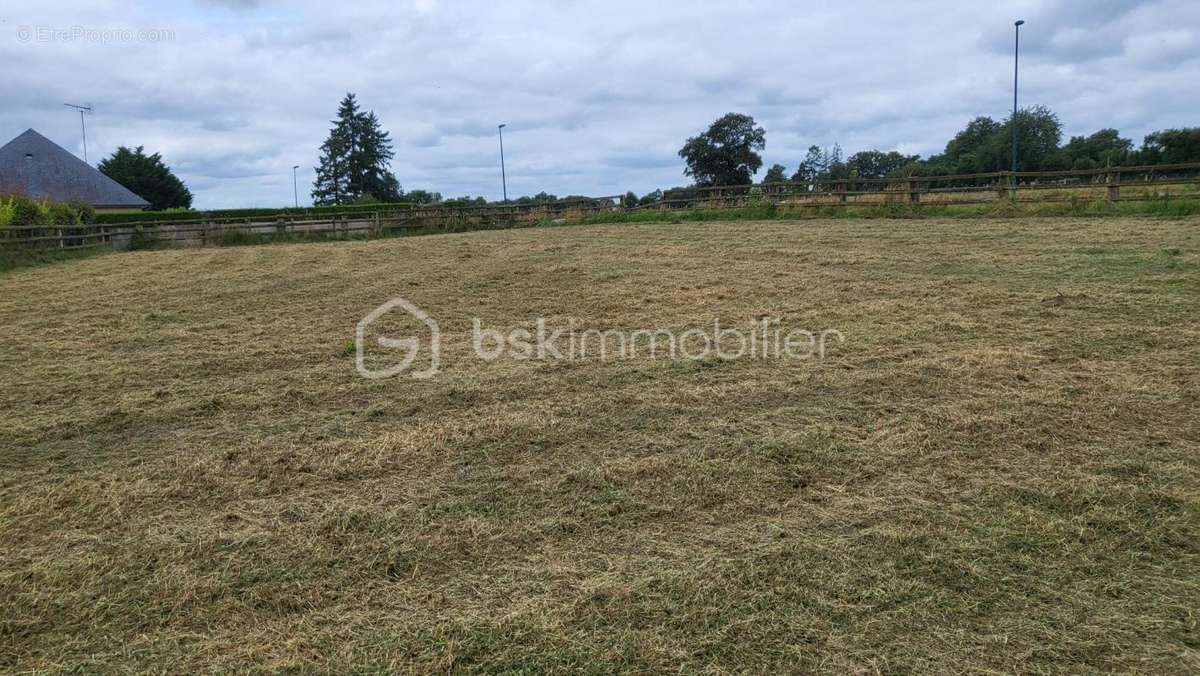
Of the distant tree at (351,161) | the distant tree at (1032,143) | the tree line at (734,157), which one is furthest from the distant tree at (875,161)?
the distant tree at (351,161)

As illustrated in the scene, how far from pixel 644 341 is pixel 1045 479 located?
367 centimetres

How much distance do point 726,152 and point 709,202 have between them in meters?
33.8

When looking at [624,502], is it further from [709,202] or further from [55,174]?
→ [55,174]

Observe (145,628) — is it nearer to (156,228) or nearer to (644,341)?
(644,341)

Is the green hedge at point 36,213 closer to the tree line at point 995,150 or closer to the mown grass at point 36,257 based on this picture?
the mown grass at point 36,257

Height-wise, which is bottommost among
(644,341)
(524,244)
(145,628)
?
(145,628)

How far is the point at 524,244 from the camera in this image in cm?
1614

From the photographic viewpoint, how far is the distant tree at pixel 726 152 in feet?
180

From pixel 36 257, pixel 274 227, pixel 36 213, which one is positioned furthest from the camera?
pixel 274 227

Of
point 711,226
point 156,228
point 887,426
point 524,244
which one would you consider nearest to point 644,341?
point 887,426

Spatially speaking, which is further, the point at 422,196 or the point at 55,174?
the point at 422,196

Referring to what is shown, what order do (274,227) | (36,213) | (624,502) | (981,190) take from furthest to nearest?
(274,227) < (36,213) < (981,190) < (624,502)

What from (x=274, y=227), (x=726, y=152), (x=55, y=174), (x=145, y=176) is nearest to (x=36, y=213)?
(x=274, y=227)

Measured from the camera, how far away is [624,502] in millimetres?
3102
